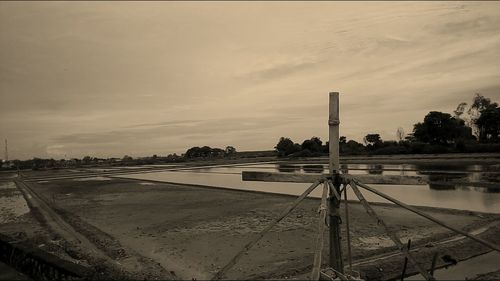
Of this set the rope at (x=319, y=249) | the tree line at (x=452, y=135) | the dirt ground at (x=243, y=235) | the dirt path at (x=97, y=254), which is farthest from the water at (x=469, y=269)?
the tree line at (x=452, y=135)

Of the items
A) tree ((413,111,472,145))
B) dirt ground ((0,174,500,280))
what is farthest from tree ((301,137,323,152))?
dirt ground ((0,174,500,280))

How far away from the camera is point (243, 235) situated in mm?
11062

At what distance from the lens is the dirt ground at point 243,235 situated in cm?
803

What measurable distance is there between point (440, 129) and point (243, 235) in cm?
5401

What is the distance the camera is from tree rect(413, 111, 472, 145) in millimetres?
56094

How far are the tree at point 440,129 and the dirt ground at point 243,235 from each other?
1833 inches

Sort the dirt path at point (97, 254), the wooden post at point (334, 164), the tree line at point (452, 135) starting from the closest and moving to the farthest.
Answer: the wooden post at point (334, 164) → the dirt path at point (97, 254) → the tree line at point (452, 135)

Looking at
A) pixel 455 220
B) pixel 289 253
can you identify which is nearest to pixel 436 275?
pixel 289 253

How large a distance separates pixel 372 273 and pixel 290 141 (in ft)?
280

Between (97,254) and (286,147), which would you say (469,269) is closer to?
(97,254)

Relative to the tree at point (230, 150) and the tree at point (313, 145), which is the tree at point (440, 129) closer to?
the tree at point (313, 145)

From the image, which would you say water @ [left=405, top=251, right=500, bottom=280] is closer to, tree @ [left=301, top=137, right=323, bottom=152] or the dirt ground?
the dirt ground

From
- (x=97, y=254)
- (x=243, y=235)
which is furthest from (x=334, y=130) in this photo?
(x=97, y=254)

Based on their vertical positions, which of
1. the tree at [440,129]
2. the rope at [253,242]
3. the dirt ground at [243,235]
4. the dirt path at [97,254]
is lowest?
the dirt path at [97,254]
